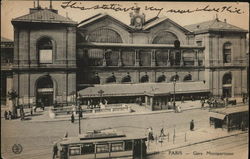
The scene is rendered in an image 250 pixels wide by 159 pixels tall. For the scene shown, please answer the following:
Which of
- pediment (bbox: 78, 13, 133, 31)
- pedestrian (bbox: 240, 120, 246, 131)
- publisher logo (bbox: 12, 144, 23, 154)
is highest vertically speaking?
pediment (bbox: 78, 13, 133, 31)

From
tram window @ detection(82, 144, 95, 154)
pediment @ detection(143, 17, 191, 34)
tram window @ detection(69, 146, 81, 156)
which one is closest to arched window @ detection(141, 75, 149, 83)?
pediment @ detection(143, 17, 191, 34)

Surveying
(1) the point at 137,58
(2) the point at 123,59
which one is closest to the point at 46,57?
(2) the point at 123,59

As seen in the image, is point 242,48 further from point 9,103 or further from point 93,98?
point 9,103

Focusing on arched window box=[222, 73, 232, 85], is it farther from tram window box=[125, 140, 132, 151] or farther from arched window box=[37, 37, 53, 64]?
arched window box=[37, 37, 53, 64]

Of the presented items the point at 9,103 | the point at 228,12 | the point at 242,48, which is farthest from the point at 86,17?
the point at 242,48

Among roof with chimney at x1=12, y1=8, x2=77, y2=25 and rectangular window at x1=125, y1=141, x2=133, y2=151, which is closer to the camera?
rectangular window at x1=125, y1=141, x2=133, y2=151

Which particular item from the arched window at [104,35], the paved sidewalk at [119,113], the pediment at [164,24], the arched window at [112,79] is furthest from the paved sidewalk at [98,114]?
the arched window at [104,35]
